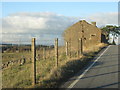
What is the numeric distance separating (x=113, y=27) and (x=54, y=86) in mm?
88740

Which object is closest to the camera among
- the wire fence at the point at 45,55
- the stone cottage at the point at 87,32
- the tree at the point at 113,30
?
the wire fence at the point at 45,55

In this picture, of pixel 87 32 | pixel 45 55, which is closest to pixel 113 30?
pixel 87 32

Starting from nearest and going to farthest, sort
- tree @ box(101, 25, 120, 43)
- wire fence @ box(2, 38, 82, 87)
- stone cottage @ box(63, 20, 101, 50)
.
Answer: wire fence @ box(2, 38, 82, 87) < stone cottage @ box(63, 20, 101, 50) < tree @ box(101, 25, 120, 43)

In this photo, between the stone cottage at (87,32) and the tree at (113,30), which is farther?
the tree at (113,30)

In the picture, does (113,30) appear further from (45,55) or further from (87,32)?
(45,55)

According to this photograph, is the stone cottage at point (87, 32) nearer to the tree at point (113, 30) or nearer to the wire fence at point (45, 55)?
the tree at point (113, 30)

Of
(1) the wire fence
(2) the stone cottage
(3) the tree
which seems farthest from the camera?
(3) the tree

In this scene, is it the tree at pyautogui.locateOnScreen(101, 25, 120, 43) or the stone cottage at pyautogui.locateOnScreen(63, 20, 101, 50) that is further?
the tree at pyautogui.locateOnScreen(101, 25, 120, 43)

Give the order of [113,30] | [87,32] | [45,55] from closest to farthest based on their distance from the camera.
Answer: [45,55], [87,32], [113,30]

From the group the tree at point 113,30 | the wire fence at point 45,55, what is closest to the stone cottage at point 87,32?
the tree at point 113,30

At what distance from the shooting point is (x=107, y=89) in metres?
11.0

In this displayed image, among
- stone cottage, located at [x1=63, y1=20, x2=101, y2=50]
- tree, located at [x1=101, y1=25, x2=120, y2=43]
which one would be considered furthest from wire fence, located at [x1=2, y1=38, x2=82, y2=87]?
tree, located at [x1=101, y1=25, x2=120, y2=43]

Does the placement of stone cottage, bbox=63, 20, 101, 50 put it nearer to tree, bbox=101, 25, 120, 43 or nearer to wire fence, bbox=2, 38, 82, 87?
tree, bbox=101, 25, 120, 43

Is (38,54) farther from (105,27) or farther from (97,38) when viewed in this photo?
(105,27)
